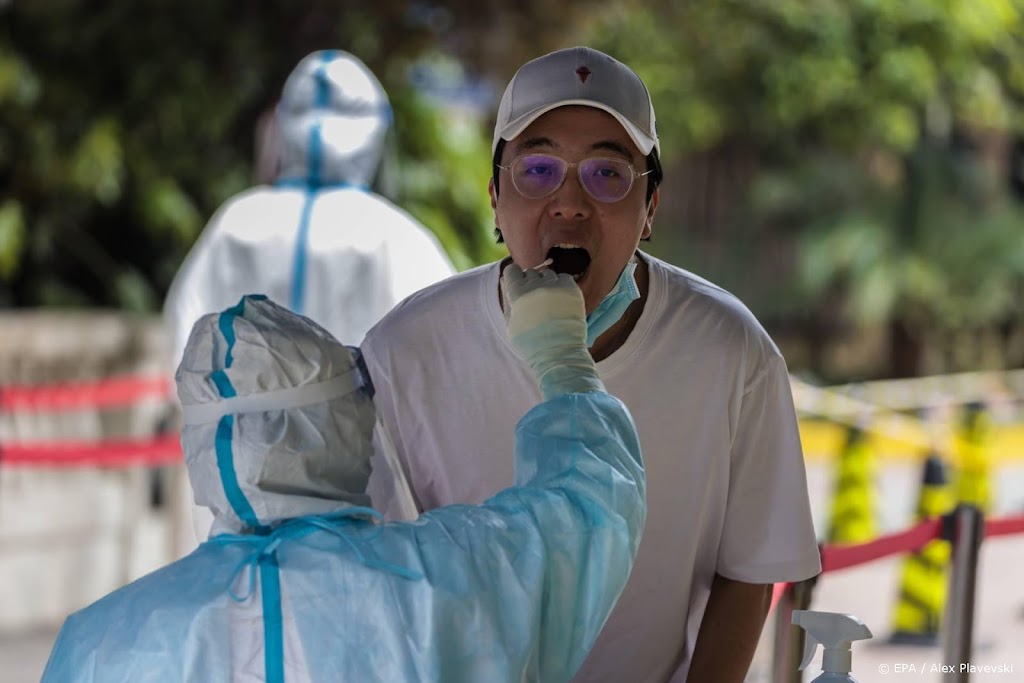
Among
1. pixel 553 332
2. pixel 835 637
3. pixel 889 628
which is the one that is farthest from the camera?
pixel 889 628

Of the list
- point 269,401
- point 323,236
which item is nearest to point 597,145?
point 269,401

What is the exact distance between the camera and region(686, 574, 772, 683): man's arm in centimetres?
210

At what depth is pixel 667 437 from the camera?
6.84 ft

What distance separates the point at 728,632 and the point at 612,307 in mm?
520

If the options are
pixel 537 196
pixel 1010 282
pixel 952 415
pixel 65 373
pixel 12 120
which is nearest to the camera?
pixel 537 196

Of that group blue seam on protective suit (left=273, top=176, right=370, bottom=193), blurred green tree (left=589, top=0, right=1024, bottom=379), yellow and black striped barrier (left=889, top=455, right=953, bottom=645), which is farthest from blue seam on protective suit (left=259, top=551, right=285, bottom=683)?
blurred green tree (left=589, top=0, right=1024, bottom=379)

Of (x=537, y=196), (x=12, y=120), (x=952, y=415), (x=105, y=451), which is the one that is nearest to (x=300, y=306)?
(x=105, y=451)

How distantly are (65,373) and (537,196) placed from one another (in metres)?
5.03

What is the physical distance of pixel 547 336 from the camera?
1.83 meters

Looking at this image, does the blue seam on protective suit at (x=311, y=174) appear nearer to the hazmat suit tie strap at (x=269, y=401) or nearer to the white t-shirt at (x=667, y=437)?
the white t-shirt at (x=667, y=437)

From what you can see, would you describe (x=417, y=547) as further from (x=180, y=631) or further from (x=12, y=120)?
(x=12, y=120)

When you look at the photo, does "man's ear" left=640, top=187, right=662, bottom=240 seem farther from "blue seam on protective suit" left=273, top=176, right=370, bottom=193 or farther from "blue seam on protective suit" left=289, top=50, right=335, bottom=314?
"blue seam on protective suit" left=273, top=176, right=370, bottom=193

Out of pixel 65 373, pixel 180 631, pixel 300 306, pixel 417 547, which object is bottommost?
pixel 180 631

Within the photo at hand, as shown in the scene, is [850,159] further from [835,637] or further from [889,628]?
[835,637]
